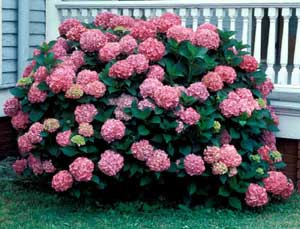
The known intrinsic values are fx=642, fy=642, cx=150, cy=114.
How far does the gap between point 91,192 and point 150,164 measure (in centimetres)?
61

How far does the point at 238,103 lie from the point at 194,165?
633 mm

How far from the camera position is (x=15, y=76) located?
264 inches

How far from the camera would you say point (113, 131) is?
4746 millimetres

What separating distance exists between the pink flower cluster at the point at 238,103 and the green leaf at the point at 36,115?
1435mm

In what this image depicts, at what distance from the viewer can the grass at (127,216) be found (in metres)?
4.69

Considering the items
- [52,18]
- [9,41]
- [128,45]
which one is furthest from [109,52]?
[52,18]

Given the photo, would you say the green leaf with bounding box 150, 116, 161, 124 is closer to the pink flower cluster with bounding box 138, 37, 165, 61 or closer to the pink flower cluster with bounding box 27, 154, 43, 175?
the pink flower cluster with bounding box 138, 37, 165, 61

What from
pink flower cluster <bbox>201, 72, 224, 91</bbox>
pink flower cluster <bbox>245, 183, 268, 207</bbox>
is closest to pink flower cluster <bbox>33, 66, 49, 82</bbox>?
pink flower cluster <bbox>201, 72, 224, 91</bbox>

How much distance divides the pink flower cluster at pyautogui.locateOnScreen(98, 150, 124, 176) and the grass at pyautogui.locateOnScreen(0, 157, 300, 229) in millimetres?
371

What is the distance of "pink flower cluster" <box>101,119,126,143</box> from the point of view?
4746mm

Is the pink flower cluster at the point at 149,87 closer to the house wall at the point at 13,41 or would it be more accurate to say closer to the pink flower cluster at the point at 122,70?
the pink flower cluster at the point at 122,70

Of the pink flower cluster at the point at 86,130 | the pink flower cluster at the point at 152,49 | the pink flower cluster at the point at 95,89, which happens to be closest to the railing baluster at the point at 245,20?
the pink flower cluster at the point at 152,49

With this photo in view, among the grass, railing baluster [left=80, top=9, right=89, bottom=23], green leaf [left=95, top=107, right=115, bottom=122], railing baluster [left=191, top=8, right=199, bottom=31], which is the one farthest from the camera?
railing baluster [left=80, top=9, right=89, bottom=23]

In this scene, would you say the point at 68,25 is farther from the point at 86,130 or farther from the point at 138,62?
the point at 86,130
